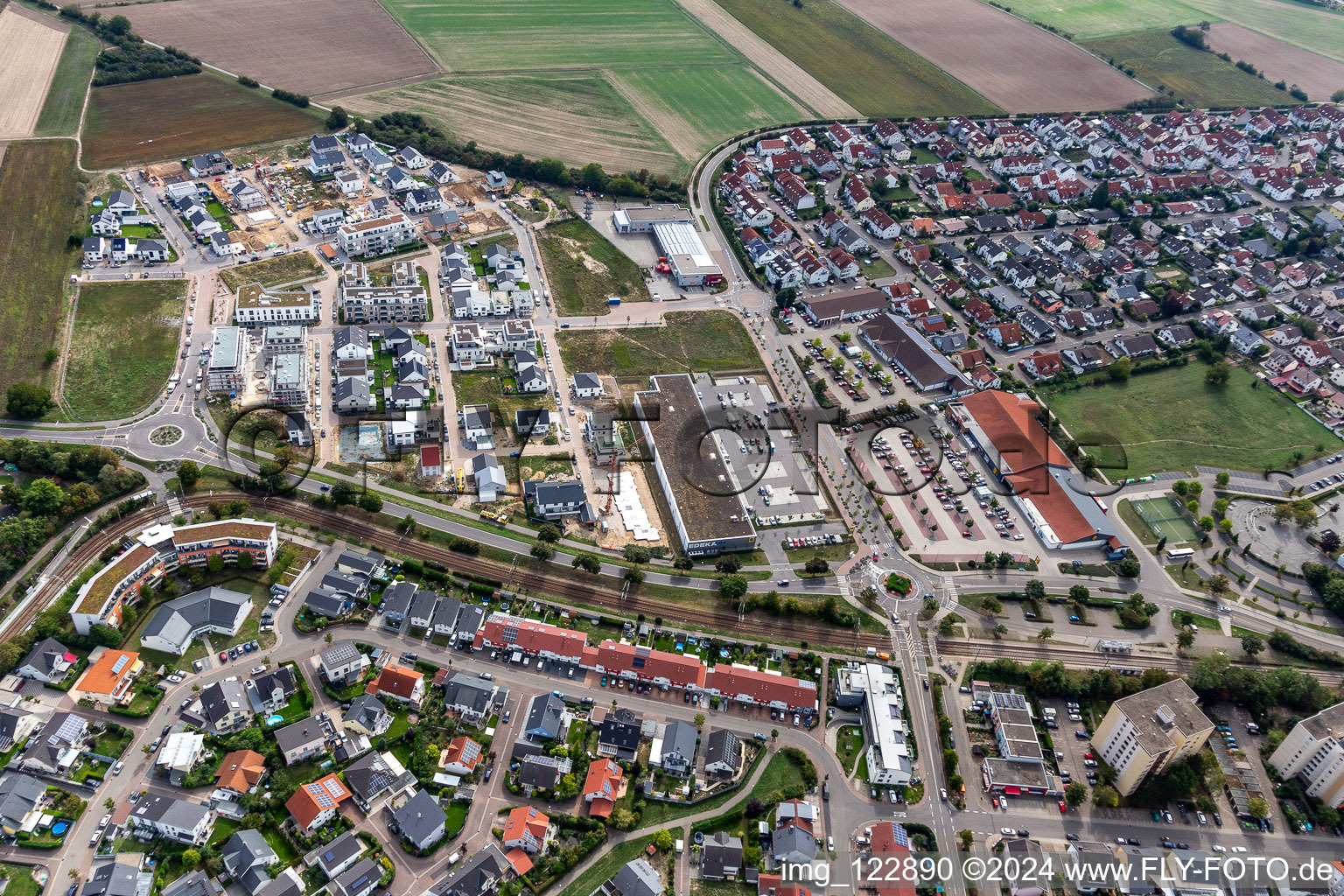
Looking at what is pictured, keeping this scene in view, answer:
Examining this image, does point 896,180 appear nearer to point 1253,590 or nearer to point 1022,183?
point 1022,183

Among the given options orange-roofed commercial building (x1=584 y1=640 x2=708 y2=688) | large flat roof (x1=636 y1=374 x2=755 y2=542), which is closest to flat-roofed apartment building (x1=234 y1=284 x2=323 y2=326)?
large flat roof (x1=636 y1=374 x2=755 y2=542)

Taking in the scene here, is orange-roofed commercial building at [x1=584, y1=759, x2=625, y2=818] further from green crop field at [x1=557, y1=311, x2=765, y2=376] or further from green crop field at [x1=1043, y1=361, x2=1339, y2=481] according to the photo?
green crop field at [x1=1043, y1=361, x2=1339, y2=481]

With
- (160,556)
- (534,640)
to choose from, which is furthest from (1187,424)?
(160,556)

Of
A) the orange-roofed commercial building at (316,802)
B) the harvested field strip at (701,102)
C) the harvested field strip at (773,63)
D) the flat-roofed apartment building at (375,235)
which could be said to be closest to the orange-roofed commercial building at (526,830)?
the orange-roofed commercial building at (316,802)

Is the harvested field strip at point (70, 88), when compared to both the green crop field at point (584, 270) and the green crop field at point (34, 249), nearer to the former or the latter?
the green crop field at point (34, 249)

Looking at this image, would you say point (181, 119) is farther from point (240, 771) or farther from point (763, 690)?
point (763, 690)

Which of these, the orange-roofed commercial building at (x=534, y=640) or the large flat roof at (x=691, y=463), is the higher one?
the large flat roof at (x=691, y=463)
